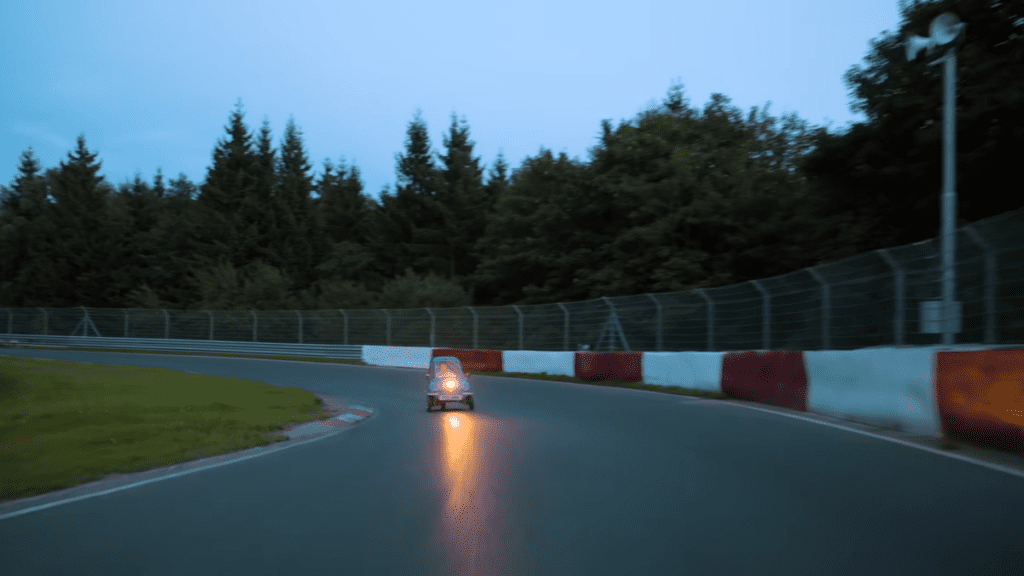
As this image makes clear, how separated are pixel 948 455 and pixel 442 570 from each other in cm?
630

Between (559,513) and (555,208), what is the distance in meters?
40.3

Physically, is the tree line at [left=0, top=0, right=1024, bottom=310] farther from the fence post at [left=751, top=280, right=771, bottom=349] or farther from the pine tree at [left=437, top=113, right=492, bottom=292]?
the fence post at [left=751, top=280, right=771, bottom=349]

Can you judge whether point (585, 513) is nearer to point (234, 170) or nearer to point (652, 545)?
point (652, 545)

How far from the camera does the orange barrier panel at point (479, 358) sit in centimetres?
3394

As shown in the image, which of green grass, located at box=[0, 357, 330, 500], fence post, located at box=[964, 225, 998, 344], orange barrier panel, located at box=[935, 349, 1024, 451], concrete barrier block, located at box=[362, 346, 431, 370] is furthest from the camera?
concrete barrier block, located at box=[362, 346, 431, 370]

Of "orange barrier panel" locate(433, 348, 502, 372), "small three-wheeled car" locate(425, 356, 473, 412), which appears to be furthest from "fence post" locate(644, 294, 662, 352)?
"small three-wheeled car" locate(425, 356, 473, 412)

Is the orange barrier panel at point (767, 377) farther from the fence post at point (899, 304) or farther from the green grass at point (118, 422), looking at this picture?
the green grass at point (118, 422)

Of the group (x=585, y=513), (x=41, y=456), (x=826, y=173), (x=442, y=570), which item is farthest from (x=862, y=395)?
(x=826, y=173)

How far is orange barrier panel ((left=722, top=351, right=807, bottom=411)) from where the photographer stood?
606 inches

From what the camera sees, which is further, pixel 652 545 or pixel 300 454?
pixel 300 454

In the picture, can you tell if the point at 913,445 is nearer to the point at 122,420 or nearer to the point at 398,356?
the point at 122,420

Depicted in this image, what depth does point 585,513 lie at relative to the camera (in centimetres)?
661

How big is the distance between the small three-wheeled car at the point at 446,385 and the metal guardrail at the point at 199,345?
26.4 m

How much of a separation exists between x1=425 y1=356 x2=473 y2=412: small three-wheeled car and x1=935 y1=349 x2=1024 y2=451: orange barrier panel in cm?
911
